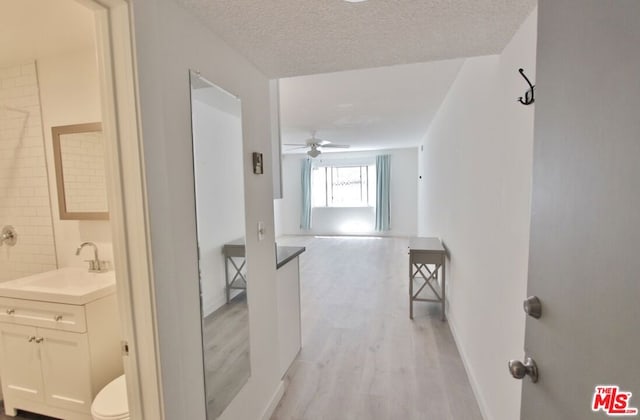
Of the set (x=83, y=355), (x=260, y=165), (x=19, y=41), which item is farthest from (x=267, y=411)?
(x=19, y=41)

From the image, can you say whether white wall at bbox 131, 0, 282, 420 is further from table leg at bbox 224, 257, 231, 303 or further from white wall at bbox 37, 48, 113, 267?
white wall at bbox 37, 48, 113, 267

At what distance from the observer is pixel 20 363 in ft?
6.09

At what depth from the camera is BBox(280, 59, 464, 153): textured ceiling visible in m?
2.65

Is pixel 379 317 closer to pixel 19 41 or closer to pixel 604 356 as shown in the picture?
pixel 604 356

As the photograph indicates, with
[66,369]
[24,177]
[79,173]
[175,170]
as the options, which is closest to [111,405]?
[66,369]

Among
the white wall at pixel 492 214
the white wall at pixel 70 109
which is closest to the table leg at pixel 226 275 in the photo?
the white wall at pixel 70 109

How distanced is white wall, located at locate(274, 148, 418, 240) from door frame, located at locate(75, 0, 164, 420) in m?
6.76

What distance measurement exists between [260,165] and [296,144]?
14.4ft

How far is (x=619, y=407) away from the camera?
51cm

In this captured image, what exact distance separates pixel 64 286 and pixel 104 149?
5.08 feet

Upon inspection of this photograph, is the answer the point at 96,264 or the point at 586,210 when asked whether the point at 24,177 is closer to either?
the point at 96,264

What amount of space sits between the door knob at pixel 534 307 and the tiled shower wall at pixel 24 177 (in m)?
2.82

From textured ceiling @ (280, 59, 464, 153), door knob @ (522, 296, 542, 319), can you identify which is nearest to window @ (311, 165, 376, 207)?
textured ceiling @ (280, 59, 464, 153)

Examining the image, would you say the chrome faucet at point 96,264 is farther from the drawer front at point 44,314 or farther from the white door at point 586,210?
the white door at point 586,210
